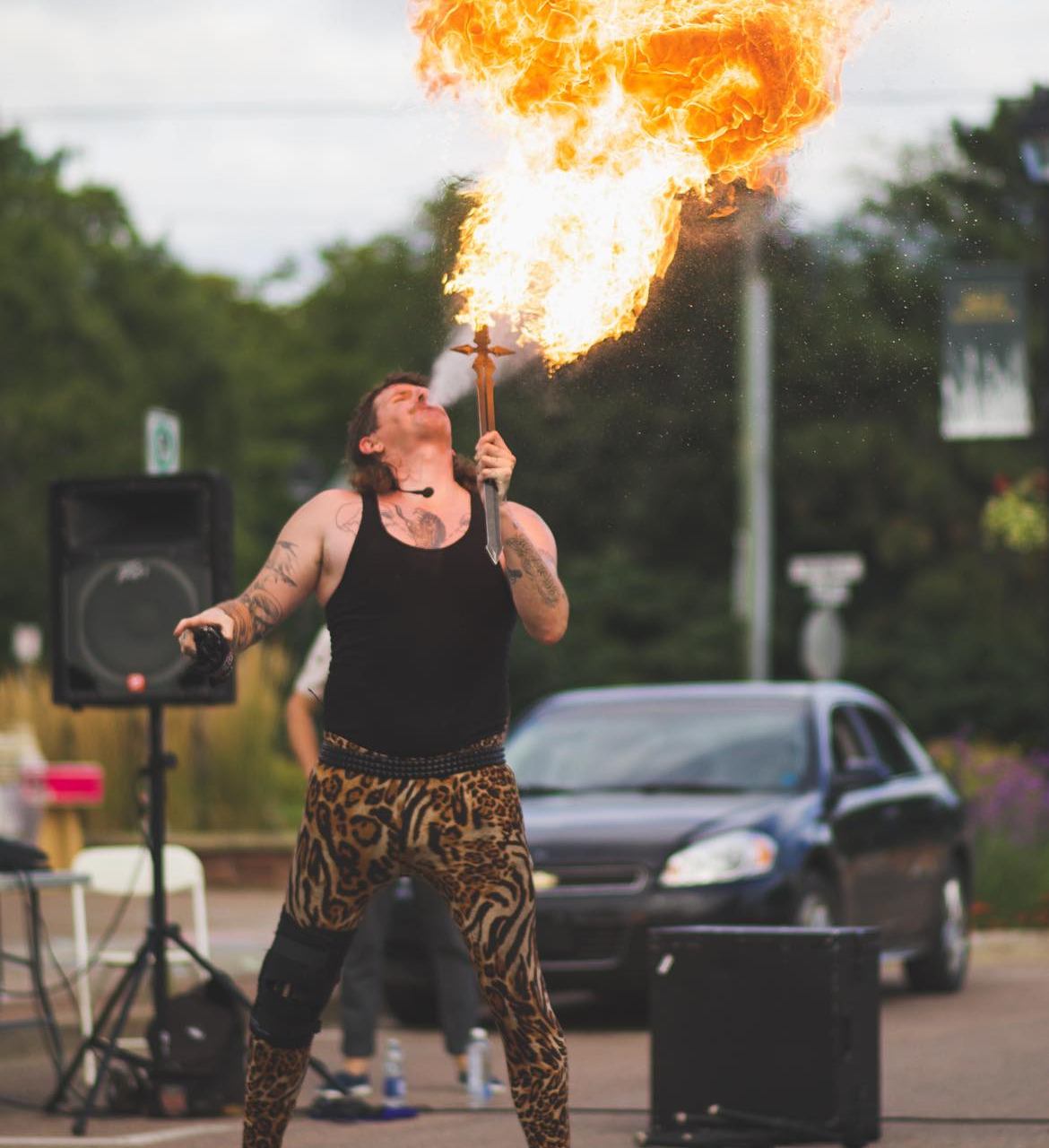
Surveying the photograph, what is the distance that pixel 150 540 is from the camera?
29.5ft

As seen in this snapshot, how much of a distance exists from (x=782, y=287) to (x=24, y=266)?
49113 millimetres

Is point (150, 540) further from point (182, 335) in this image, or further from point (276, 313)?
point (276, 313)

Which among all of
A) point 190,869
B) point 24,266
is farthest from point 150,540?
point 24,266

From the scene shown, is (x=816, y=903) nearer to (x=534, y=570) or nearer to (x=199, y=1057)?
(x=199, y=1057)

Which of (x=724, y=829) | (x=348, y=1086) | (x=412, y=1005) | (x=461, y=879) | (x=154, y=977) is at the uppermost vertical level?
(x=461, y=879)

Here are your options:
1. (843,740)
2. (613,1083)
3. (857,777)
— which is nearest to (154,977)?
(613,1083)

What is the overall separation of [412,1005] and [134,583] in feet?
12.7

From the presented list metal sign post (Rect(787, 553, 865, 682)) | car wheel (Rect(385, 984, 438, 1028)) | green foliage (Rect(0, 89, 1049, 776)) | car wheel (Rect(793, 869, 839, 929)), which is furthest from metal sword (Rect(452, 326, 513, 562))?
metal sign post (Rect(787, 553, 865, 682))

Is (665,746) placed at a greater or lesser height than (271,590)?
lesser

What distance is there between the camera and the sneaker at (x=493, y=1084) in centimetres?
908

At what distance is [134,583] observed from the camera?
888 centimetres

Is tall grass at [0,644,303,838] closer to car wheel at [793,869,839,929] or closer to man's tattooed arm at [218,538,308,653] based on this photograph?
car wheel at [793,869,839,929]

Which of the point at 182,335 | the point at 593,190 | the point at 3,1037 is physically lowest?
the point at 3,1037

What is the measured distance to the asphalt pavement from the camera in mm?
8180
